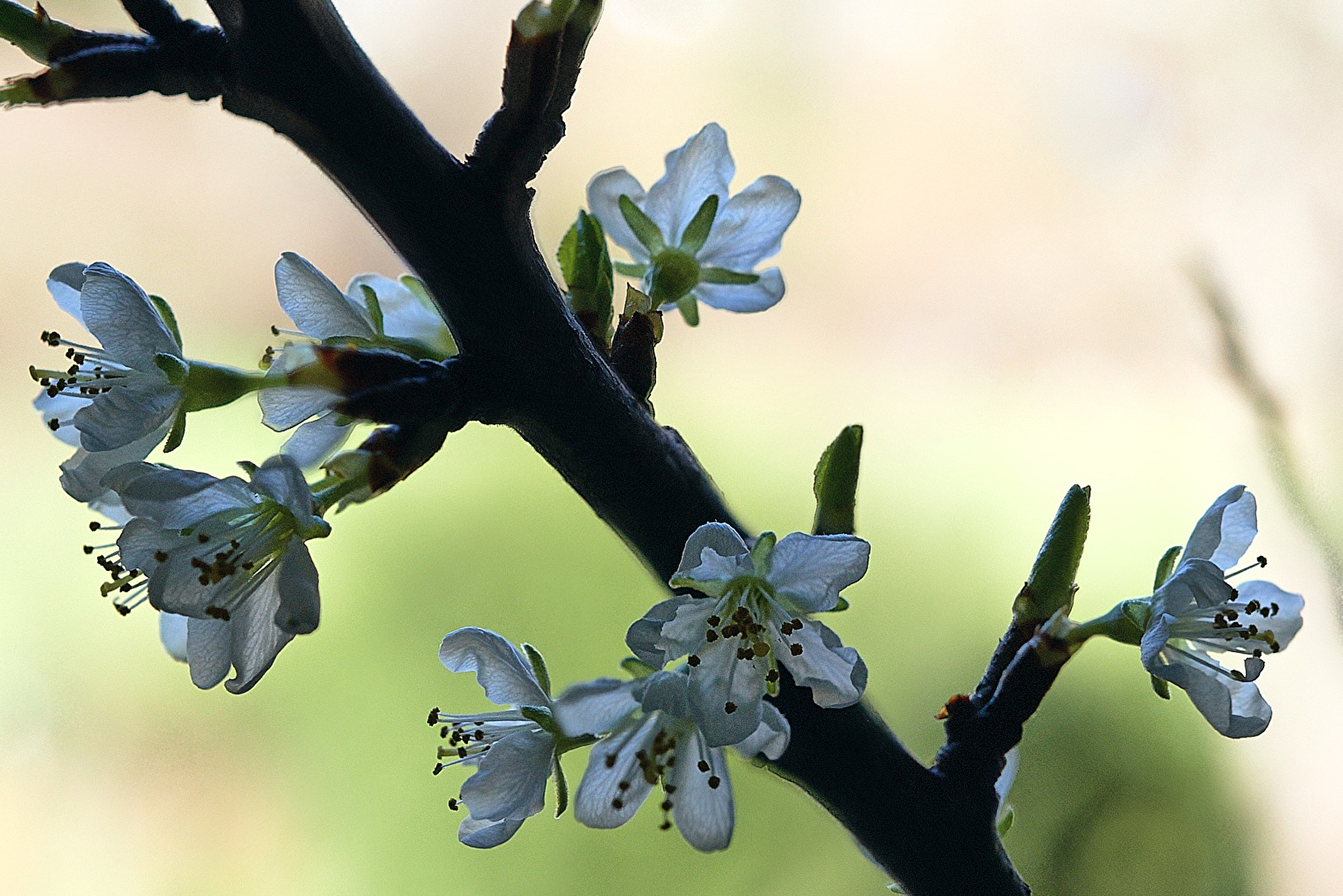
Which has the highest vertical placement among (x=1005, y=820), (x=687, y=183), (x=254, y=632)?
(x=687, y=183)

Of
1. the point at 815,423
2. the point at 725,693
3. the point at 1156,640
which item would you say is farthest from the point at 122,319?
the point at 815,423

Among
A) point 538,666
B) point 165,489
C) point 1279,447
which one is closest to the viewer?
point 165,489

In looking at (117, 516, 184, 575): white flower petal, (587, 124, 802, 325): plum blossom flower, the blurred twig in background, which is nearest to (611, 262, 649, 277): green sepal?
(587, 124, 802, 325): plum blossom flower

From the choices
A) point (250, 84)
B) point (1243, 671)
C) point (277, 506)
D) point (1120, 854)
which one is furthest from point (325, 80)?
point (1120, 854)

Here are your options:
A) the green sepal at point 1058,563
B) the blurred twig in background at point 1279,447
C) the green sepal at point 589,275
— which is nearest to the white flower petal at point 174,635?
the green sepal at point 589,275

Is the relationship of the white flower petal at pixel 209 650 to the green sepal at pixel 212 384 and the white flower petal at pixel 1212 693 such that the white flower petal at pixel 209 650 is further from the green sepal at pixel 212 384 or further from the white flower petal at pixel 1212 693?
the white flower petal at pixel 1212 693

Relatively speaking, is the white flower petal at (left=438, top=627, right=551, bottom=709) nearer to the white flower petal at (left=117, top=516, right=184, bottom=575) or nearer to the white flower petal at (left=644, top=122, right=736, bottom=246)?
the white flower petal at (left=117, top=516, right=184, bottom=575)

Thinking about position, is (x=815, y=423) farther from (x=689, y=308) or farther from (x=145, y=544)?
(x=145, y=544)
